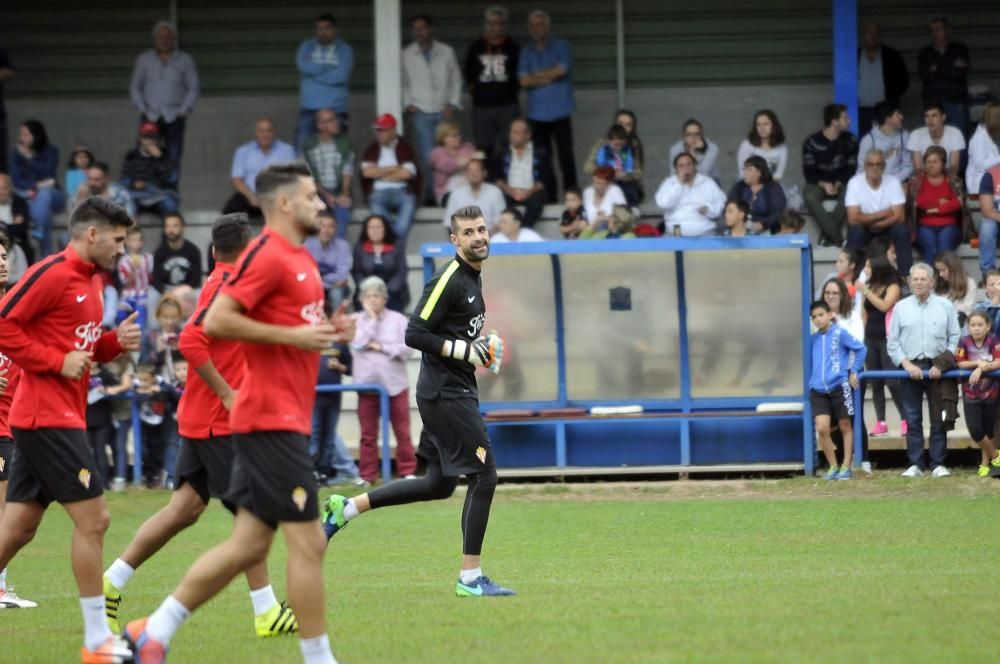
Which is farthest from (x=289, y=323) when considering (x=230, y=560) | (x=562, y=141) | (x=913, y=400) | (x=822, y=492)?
(x=562, y=141)

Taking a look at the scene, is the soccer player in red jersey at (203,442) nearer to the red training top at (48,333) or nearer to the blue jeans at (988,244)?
the red training top at (48,333)

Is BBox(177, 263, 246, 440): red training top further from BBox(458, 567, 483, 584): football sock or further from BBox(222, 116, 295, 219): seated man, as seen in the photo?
BBox(222, 116, 295, 219): seated man

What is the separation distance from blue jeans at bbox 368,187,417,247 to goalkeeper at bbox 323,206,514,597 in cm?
976

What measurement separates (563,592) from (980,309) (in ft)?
25.1

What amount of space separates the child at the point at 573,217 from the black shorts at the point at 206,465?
9.97 metres

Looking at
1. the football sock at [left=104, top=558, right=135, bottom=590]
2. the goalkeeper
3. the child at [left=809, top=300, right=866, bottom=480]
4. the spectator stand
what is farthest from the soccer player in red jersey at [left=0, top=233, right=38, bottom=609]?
the child at [left=809, top=300, right=866, bottom=480]

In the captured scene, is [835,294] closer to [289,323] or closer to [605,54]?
[605,54]

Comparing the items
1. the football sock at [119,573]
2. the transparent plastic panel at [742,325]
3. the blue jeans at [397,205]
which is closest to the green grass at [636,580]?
the football sock at [119,573]

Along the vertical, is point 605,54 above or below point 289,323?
above

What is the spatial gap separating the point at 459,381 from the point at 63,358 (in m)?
2.41

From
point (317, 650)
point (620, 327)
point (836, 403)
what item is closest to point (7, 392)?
point (317, 650)

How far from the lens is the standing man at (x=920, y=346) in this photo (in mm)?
14555

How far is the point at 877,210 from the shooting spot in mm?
17438

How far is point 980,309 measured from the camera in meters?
14.8
